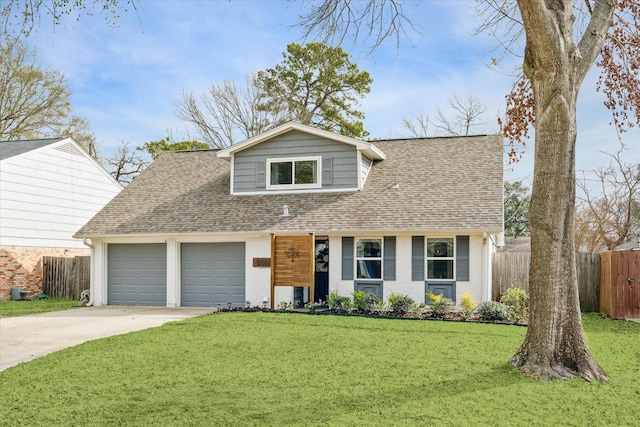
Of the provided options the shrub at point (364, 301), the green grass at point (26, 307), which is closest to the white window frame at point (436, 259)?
the shrub at point (364, 301)

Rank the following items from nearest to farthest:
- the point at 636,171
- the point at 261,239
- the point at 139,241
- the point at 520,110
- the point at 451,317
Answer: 1. the point at 520,110
2. the point at 451,317
3. the point at 261,239
4. the point at 139,241
5. the point at 636,171

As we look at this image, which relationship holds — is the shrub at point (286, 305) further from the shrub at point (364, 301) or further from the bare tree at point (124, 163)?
the bare tree at point (124, 163)

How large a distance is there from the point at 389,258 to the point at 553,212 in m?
8.85

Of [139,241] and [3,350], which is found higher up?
[139,241]

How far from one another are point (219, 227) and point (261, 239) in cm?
131

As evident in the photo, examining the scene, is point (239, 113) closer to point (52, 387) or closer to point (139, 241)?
point (139, 241)

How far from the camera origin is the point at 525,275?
1825 centimetres

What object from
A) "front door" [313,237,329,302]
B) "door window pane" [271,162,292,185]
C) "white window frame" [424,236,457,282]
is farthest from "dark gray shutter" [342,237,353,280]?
"door window pane" [271,162,292,185]

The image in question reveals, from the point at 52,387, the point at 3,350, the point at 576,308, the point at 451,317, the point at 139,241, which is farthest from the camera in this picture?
the point at 139,241

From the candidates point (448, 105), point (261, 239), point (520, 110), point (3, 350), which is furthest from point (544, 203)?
point (448, 105)

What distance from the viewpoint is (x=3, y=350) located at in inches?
414

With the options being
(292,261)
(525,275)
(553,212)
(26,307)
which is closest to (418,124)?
(525,275)

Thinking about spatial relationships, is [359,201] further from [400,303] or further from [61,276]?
[61,276]

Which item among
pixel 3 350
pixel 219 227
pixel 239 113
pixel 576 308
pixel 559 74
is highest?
pixel 239 113
